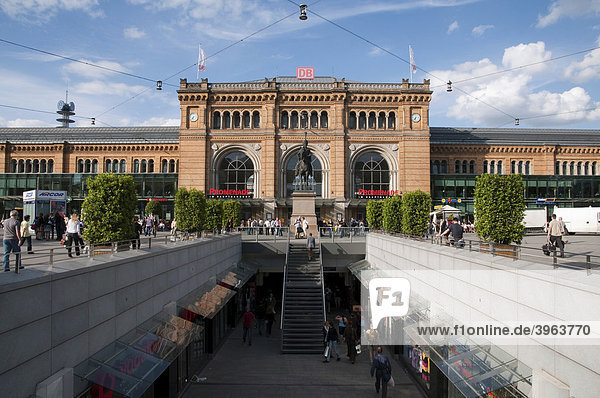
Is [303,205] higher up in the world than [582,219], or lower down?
higher up

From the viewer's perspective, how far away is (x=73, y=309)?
26.7 feet

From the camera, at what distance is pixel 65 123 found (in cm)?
8688

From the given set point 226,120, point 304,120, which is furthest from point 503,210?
point 226,120

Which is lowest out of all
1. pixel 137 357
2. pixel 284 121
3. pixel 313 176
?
pixel 137 357

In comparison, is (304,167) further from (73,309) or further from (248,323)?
(73,309)

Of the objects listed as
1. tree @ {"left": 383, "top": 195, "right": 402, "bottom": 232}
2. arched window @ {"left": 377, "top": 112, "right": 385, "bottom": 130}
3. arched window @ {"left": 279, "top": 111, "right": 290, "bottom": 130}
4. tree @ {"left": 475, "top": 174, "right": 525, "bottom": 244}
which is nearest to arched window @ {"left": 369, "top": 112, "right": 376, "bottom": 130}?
arched window @ {"left": 377, "top": 112, "right": 385, "bottom": 130}

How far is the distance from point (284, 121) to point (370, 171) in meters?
11.8

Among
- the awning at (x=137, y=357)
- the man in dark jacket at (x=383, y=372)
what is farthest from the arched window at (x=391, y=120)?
the awning at (x=137, y=357)

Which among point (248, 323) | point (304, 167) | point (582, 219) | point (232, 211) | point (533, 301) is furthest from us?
point (232, 211)

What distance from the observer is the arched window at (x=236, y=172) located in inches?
1975

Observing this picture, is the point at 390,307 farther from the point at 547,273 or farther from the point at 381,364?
the point at 547,273

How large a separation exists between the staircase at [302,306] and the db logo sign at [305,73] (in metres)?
29.8

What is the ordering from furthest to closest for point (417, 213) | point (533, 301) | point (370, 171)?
point (370, 171)
point (417, 213)
point (533, 301)

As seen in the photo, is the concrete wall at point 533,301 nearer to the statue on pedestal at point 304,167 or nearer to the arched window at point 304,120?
the statue on pedestal at point 304,167
